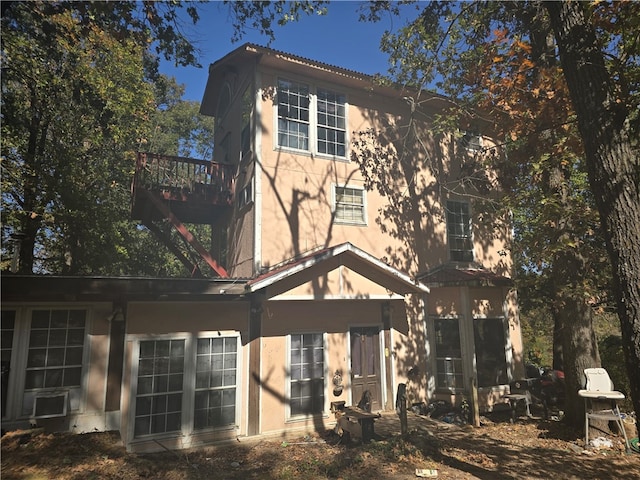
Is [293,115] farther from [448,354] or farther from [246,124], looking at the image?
[448,354]

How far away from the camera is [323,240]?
11766mm

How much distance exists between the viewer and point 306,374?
10.4 meters

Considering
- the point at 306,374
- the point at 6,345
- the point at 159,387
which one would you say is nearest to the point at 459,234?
the point at 306,374

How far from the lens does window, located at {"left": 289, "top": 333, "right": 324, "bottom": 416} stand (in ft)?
33.5

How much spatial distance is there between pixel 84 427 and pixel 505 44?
1442cm

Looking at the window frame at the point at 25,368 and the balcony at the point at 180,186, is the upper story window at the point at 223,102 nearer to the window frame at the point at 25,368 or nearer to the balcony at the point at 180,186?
the balcony at the point at 180,186

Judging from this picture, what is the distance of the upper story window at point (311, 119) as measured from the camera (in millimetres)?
11938

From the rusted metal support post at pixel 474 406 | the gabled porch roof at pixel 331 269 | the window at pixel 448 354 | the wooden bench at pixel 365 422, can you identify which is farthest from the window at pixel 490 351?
the wooden bench at pixel 365 422

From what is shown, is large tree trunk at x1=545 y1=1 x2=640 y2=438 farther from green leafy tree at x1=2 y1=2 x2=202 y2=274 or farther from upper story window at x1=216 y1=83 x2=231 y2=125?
upper story window at x1=216 y1=83 x2=231 y2=125

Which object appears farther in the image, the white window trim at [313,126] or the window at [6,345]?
the white window trim at [313,126]

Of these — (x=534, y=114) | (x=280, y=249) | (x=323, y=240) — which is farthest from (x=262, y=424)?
(x=534, y=114)

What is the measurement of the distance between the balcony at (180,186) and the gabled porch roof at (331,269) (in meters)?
4.16

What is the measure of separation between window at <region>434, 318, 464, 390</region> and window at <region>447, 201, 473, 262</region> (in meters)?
2.57

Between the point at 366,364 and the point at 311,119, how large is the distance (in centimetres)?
785
